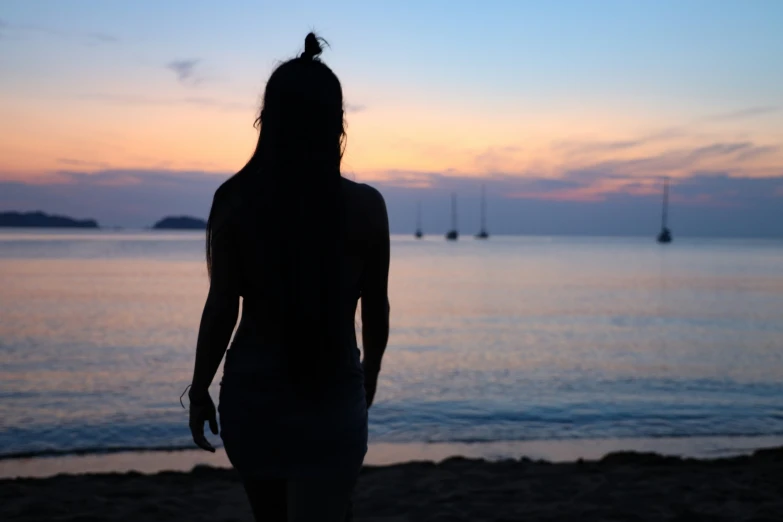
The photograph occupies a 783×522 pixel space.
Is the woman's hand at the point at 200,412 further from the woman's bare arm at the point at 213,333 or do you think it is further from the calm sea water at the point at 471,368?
the calm sea water at the point at 471,368

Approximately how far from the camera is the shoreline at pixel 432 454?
7484mm

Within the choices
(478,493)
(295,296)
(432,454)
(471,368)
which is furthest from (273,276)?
(471,368)

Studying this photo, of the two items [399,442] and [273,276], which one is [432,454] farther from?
[273,276]

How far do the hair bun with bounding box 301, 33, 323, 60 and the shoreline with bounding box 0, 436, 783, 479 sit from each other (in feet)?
18.8

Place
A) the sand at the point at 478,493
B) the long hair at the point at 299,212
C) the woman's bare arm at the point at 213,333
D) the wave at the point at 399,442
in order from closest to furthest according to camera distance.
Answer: the long hair at the point at 299,212, the woman's bare arm at the point at 213,333, the sand at the point at 478,493, the wave at the point at 399,442

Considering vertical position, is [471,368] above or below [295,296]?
below

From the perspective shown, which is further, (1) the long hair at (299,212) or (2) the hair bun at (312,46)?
(2) the hair bun at (312,46)

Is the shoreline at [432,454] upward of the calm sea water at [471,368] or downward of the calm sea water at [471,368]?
upward

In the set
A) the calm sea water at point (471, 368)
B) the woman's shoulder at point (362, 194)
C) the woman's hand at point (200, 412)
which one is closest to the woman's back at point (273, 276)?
the woman's shoulder at point (362, 194)

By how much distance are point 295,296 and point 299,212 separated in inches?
7.8

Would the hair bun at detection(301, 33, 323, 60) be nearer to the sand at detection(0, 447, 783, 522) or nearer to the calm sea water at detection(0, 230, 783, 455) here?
the sand at detection(0, 447, 783, 522)

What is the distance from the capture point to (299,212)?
5.98 feet

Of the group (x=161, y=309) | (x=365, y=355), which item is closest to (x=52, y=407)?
(x=365, y=355)

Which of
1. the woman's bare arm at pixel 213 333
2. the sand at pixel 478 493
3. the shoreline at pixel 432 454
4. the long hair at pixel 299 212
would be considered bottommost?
the shoreline at pixel 432 454
